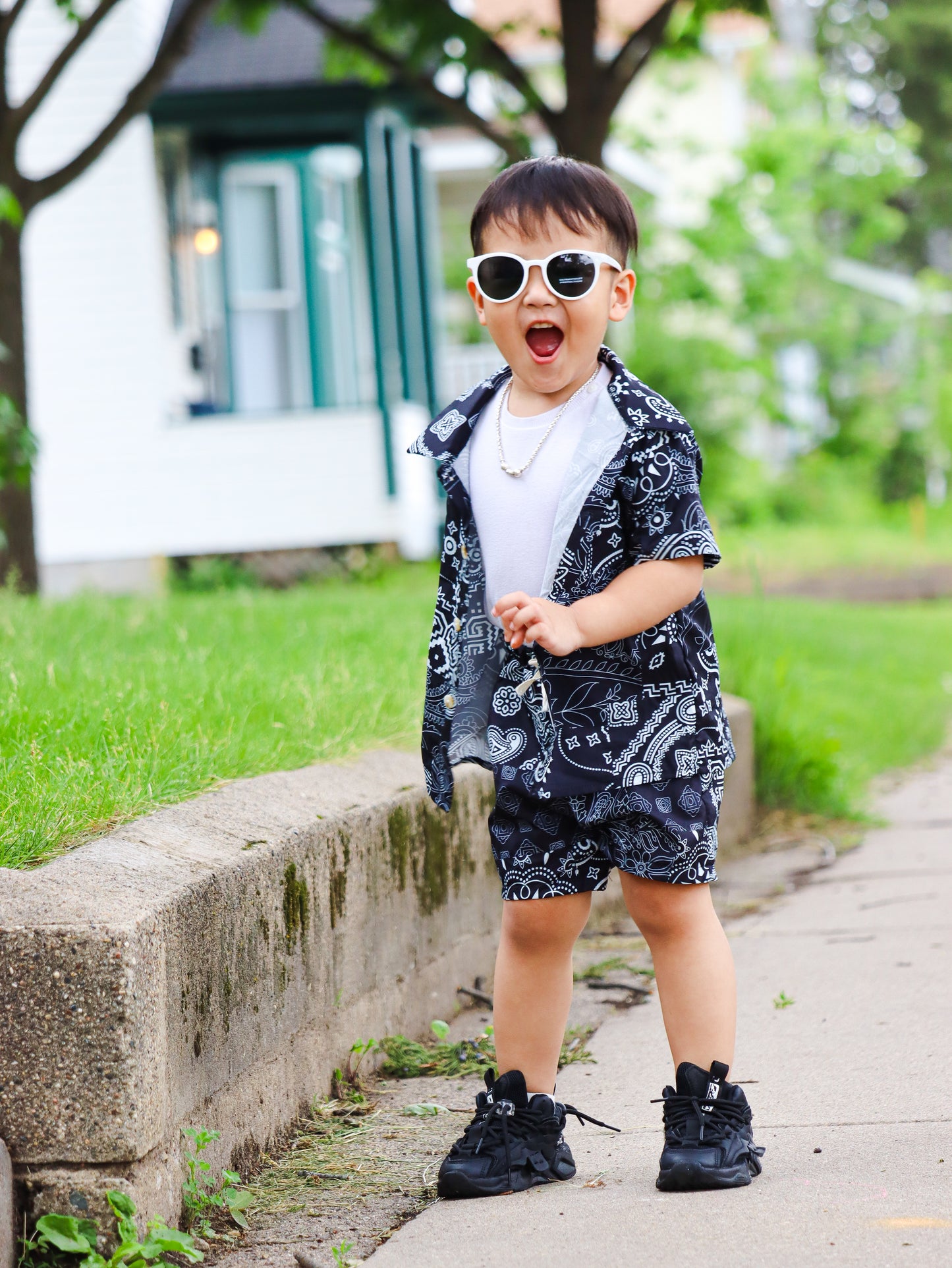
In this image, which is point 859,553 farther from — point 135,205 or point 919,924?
point 919,924

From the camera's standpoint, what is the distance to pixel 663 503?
2396mm

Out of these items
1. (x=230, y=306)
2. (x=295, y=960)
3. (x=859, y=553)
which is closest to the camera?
(x=295, y=960)

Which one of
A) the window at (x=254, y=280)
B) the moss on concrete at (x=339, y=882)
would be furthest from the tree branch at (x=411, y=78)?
the moss on concrete at (x=339, y=882)

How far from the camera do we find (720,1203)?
2.23 m

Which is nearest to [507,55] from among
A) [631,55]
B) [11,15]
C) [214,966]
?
[631,55]

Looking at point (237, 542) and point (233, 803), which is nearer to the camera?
point (233, 803)

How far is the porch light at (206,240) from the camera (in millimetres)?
13172

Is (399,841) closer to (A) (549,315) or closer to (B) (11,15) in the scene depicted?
(A) (549,315)

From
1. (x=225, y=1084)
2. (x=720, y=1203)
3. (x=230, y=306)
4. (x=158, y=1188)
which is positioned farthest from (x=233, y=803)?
(x=230, y=306)

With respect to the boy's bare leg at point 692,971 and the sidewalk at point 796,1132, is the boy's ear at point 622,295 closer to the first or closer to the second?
the boy's bare leg at point 692,971

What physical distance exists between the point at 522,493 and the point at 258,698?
4.47 ft

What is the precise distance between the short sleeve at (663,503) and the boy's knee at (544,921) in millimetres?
546

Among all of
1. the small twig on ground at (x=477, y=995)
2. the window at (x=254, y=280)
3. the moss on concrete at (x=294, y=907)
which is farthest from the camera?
the window at (x=254, y=280)

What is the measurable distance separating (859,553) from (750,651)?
13653mm
